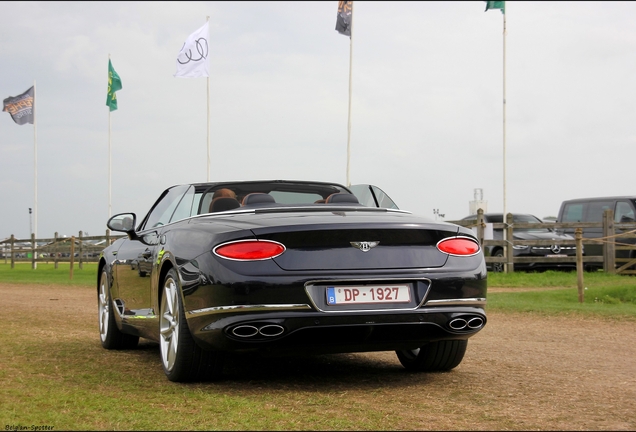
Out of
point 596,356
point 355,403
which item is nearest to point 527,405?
point 355,403

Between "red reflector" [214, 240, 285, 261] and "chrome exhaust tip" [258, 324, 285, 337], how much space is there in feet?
1.29

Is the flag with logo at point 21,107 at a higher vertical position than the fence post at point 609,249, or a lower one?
higher

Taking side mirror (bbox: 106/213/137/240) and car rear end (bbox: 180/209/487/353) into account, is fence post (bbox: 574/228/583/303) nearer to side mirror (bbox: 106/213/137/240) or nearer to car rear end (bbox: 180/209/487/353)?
side mirror (bbox: 106/213/137/240)

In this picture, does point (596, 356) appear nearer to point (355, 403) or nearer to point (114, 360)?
point (355, 403)

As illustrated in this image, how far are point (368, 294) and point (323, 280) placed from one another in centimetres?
29

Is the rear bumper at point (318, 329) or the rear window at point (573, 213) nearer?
the rear bumper at point (318, 329)

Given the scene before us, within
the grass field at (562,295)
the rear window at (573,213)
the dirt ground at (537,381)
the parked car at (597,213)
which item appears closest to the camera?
the dirt ground at (537,381)

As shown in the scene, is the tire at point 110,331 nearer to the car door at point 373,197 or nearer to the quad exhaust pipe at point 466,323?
the car door at point 373,197

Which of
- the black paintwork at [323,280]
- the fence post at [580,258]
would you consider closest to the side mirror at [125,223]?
the black paintwork at [323,280]

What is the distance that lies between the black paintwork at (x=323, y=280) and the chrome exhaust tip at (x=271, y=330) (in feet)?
0.08

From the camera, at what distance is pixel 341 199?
660 cm

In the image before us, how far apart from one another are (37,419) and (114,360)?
2680 millimetres

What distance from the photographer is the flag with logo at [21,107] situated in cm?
4375

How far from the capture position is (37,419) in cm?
450
